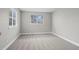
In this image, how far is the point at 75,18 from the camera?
3.86 meters

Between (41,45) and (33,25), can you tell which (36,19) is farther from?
(41,45)

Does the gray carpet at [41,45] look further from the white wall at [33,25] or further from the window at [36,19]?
the window at [36,19]

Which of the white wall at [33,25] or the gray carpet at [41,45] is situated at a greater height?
the white wall at [33,25]

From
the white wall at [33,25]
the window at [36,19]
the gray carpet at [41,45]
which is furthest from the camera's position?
the window at [36,19]

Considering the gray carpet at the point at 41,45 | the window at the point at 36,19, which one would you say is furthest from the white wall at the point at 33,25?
the gray carpet at the point at 41,45

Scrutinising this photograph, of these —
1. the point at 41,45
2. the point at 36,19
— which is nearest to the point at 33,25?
the point at 36,19

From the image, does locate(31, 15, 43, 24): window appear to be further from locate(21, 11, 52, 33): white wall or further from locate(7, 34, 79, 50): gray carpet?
locate(7, 34, 79, 50): gray carpet

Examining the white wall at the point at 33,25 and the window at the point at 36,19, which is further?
the window at the point at 36,19

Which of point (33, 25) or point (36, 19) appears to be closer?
point (33, 25)

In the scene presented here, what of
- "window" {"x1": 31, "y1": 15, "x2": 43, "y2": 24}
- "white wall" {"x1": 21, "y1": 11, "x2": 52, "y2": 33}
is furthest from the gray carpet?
"window" {"x1": 31, "y1": 15, "x2": 43, "y2": 24}
